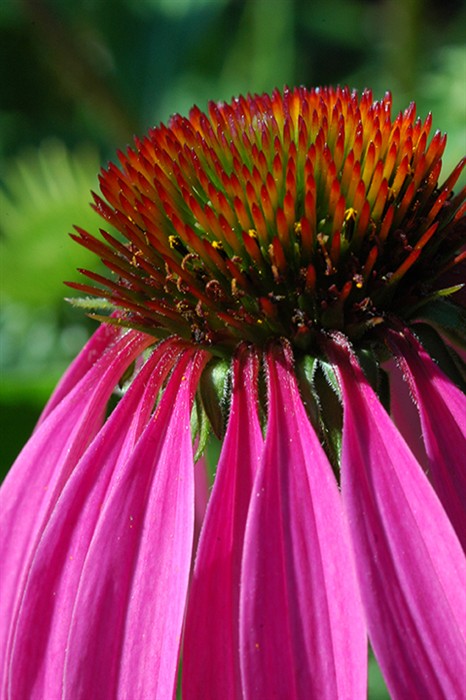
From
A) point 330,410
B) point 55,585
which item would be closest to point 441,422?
point 330,410

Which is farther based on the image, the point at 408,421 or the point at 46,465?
the point at 408,421

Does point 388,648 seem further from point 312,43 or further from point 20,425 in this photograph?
point 312,43

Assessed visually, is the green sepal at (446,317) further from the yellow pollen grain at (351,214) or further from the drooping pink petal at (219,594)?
the drooping pink petal at (219,594)

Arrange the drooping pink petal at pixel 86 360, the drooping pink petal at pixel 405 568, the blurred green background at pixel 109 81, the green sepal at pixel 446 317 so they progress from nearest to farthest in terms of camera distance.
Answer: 1. the drooping pink petal at pixel 405 568
2. the green sepal at pixel 446 317
3. the drooping pink petal at pixel 86 360
4. the blurred green background at pixel 109 81

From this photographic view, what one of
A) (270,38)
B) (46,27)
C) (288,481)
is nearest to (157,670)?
(288,481)

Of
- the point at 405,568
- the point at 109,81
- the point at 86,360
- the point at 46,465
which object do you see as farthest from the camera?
the point at 109,81

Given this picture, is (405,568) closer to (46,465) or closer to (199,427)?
(199,427)

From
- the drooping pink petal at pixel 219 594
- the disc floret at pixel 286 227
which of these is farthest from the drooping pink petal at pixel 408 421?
the drooping pink petal at pixel 219 594
